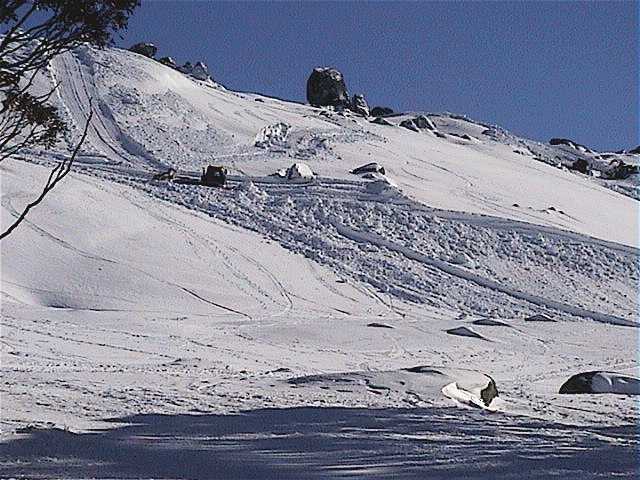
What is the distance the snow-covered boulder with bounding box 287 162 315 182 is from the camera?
39031 mm

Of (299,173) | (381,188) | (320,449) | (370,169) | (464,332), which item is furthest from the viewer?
(370,169)

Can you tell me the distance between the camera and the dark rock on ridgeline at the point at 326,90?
273ft

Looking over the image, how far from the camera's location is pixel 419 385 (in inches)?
502

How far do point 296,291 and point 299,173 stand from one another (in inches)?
526

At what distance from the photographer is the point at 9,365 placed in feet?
47.9

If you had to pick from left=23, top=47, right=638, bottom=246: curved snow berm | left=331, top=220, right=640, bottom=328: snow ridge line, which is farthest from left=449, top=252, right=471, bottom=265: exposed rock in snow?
left=23, top=47, right=638, bottom=246: curved snow berm

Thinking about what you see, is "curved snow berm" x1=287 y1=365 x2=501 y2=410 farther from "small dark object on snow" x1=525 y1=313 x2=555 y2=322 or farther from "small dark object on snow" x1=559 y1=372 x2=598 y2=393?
"small dark object on snow" x1=525 y1=313 x2=555 y2=322

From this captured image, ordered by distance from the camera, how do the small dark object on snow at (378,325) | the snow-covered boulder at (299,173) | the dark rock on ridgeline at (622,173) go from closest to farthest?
the small dark object on snow at (378,325) → the snow-covered boulder at (299,173) → the dark rock on ridgeline at (622,173)

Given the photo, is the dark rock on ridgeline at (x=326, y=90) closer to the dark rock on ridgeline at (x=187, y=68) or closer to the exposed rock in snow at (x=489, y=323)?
the dark rock on ridgeline at (x=187, y=68)

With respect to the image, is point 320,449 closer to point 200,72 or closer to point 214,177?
point 214,177

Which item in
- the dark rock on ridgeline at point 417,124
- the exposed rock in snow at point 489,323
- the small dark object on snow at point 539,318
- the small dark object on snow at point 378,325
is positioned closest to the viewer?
the small dark object on snow at point 378,325

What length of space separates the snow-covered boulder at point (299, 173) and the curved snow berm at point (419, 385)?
84.8 feet

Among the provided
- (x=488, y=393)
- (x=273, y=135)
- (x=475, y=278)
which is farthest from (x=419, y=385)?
(x=273, y=135)

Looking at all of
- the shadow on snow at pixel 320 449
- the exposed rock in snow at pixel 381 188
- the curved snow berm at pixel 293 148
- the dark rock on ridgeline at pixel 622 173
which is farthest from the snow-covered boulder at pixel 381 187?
the dark rock on ridgeline at pixel 622 173
